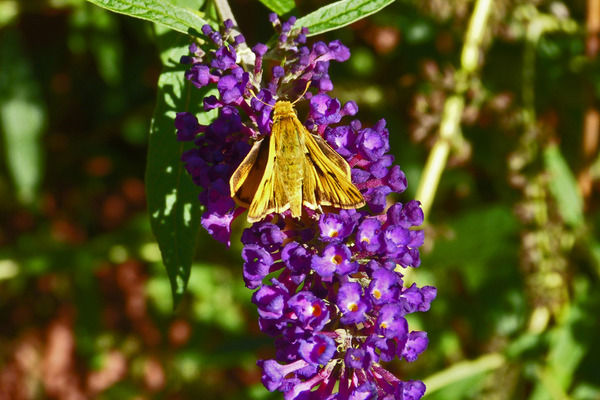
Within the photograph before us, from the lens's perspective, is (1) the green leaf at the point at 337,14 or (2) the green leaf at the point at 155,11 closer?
(2) the green leaf at the point at 155,11

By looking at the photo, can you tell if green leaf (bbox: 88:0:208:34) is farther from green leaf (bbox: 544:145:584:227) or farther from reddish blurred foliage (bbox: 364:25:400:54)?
reddish blurred foliage (bbox: 364:25:400:54)

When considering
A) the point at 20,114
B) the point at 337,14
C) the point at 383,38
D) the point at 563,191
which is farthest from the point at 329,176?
the point at 20,114

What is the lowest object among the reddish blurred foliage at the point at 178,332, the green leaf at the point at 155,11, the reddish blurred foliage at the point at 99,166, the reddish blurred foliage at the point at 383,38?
the reddish blurred foliage at the point at 178,332

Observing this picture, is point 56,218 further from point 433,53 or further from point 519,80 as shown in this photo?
point 519,80

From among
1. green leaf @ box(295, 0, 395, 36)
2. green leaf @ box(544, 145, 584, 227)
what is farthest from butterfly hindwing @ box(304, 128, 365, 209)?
green leaf @ box(544, 145, 584, 227)

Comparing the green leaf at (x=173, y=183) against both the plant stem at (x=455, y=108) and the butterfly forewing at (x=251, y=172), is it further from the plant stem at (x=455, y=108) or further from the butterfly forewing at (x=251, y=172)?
the plant stem at (x=455, y=108)

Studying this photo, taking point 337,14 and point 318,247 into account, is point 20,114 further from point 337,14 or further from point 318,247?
point 318,247

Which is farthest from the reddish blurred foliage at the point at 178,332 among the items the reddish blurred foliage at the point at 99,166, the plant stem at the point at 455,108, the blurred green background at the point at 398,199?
the plant stem at the point at 455,108
